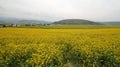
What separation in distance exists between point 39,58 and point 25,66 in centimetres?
79

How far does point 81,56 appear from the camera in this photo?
884 cm

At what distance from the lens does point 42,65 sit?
6750 mm

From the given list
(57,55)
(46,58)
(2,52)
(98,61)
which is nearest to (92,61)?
(98,61)

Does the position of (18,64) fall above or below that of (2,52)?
below

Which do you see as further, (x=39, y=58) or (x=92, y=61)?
(x=92, y=61)

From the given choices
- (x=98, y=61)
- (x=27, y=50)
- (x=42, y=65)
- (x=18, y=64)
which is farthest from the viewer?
(x=27, y=50)

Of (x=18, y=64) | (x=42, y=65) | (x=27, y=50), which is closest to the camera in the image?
(x=42, y=65)

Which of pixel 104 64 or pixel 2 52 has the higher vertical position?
pixel 2 52

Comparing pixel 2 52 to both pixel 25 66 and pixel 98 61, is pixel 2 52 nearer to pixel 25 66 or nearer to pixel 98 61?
pixel 25 66

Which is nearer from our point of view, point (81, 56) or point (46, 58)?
point (46, 58)

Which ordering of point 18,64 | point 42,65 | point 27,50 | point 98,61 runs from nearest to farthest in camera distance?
point 42,65, point 18,64, point 98,61, point 27,50

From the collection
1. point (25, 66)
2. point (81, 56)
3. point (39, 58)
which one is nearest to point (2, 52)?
point (25, 66)

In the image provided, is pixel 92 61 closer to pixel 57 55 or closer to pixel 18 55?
pixel 57 55

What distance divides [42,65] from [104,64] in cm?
329
